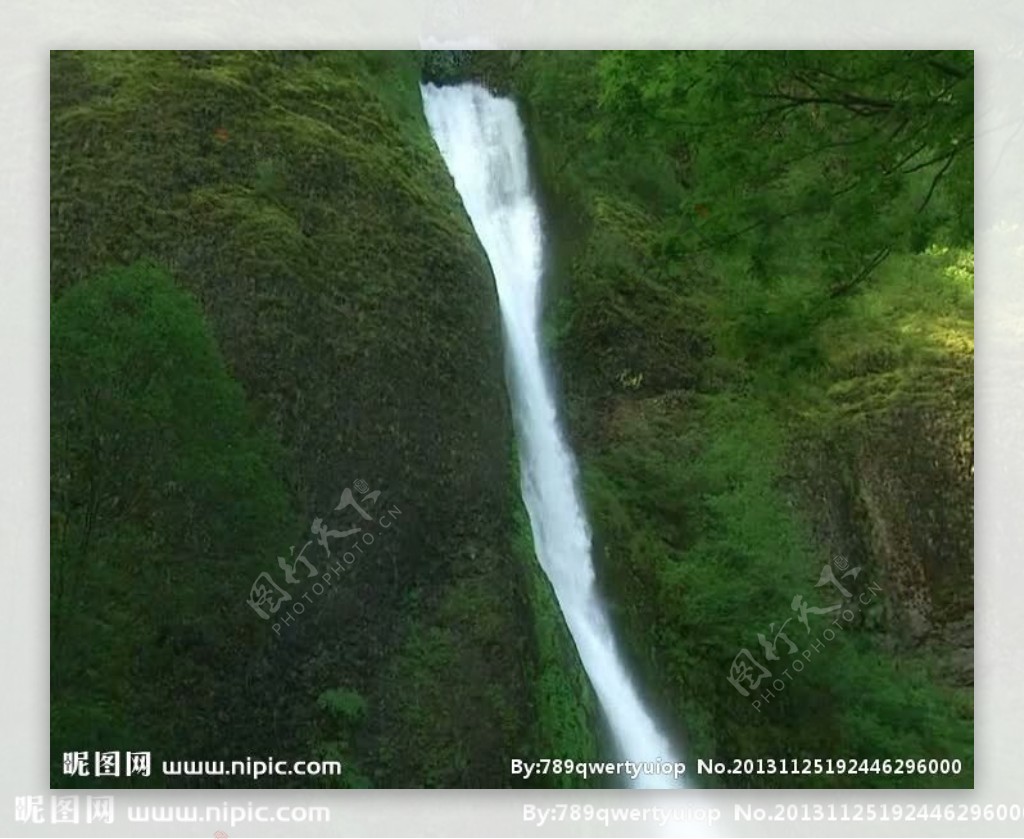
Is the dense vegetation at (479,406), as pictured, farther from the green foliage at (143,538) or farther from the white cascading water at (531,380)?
the white cascading water at (531,380)

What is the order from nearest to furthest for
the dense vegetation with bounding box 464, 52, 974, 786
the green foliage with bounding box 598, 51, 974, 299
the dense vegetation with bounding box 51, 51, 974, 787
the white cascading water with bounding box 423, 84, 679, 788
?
the green foliage with bounding box 598, 51, 974, 299, the dense vegetation with bounding box 51, 51, 974, 787, the dense vegetation with bounding box 464, 52, 974, 786, the white cascading water with bounding box 423, 84, 679, 788

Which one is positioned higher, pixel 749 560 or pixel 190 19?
pixel 190 19

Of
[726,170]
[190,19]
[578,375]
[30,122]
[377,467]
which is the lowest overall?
[377,467]

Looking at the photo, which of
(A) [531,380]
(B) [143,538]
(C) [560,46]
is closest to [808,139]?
(C) [560,46]

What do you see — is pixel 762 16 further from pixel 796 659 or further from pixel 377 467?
pixel 796 659

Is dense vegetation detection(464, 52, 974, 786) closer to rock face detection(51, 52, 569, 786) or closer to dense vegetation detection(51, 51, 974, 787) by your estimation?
dense vegetation detection(51, 51, 974, 787)

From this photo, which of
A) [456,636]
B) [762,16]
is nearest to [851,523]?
[456,636]

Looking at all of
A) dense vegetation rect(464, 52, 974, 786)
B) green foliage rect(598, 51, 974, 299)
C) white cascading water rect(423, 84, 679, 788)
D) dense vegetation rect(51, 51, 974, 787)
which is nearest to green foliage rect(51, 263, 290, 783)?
dense vegetation rect(51, 51, 974, 787)
